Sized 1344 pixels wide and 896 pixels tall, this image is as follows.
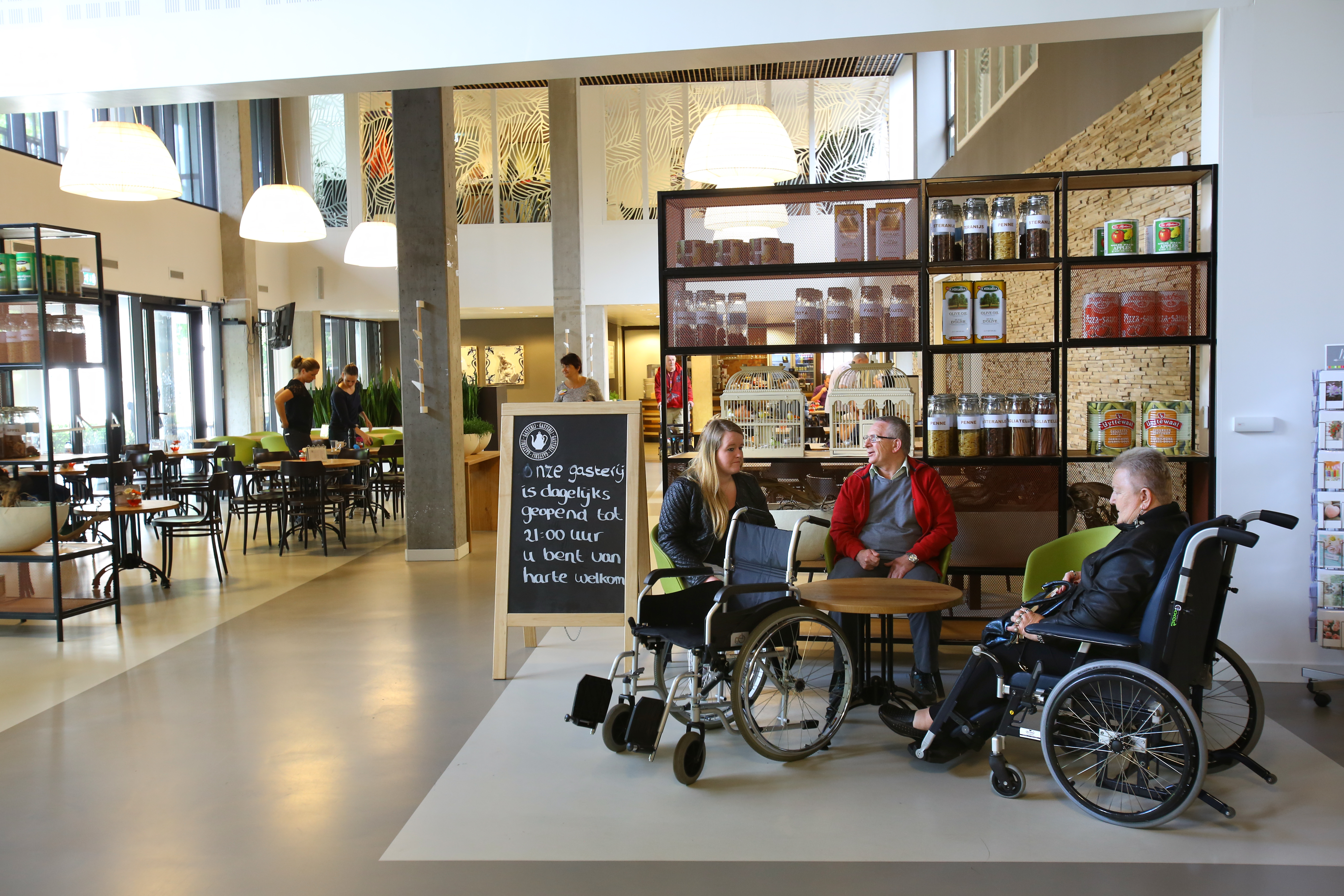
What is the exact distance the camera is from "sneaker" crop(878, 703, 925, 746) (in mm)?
3574

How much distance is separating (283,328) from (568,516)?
10894mm

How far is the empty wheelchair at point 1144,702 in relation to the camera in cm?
289

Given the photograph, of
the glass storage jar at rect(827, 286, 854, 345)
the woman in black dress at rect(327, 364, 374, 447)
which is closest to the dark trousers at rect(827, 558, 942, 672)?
the glass storage jar at rect(827, 286, 854, 345)

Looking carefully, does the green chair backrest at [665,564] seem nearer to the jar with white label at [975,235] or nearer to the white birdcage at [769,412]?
the white birdcage at [769,412]

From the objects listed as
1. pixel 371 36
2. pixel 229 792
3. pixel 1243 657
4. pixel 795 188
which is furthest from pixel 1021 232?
pixel 229 792

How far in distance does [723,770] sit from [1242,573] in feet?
8.63

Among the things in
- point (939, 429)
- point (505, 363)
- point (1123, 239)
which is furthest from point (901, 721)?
point (505, 363)

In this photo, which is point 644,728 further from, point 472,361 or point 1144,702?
point 472,361

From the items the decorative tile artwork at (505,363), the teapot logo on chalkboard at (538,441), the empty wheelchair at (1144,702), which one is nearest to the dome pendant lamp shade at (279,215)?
the teapot logo on chalkboard at (538,441)

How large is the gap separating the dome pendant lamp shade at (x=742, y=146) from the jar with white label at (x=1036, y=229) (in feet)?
8.64

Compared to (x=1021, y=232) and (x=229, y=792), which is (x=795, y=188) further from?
(x=229, y=792)

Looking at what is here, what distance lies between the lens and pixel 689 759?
3.32 meters

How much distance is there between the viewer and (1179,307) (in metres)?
4.55

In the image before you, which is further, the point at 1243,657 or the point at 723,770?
the point at 1243,657
